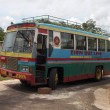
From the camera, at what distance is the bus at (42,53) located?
1361 centimetres

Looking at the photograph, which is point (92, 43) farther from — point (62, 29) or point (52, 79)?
point (52, 79)

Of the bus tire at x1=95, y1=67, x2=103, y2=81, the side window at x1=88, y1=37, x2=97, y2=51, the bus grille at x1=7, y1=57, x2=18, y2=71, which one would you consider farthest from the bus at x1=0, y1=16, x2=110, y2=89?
the bus tire at x1=95, y1=67, x2=103, y2=81

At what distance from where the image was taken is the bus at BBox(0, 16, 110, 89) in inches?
536

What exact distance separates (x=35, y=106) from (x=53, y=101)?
4.22 feet

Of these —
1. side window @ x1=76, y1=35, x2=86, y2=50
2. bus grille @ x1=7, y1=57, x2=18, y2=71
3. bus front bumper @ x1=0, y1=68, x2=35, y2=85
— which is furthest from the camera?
side window @ x1=76, y1=35, x2=86, y2=50

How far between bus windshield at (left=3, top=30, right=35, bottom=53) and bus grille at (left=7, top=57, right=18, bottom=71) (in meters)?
0.43

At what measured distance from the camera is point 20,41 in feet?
46.7

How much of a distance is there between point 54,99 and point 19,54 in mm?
2834

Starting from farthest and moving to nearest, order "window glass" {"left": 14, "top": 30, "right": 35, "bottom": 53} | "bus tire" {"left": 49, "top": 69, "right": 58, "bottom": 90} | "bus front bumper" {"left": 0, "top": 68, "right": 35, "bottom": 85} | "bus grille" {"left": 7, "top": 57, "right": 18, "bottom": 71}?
"bus tire" {"left": 49, "top": 69, "right": 58, "bottom": 90}
"bus grille" {"left": 7, "top": 57, "right": 18, "bottom": 71}
"window glass" {"left": 14, "top": 30, "right": 35, "bottom": 53}
"bus front bumper" {"left": 0, "top": 68, "right": 35, "bottom": 85}

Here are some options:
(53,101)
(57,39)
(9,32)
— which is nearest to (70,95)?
(53,101)

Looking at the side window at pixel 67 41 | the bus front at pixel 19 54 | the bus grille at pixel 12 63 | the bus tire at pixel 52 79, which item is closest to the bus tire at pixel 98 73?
the side window at pixel 67 41

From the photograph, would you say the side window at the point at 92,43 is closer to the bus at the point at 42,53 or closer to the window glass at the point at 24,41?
the bus at the point at 42,53

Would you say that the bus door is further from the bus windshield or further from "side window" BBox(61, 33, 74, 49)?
"side window" BBox(61, 33, 74, 49)

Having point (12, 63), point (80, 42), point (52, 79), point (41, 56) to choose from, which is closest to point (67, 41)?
point (80, 42)
